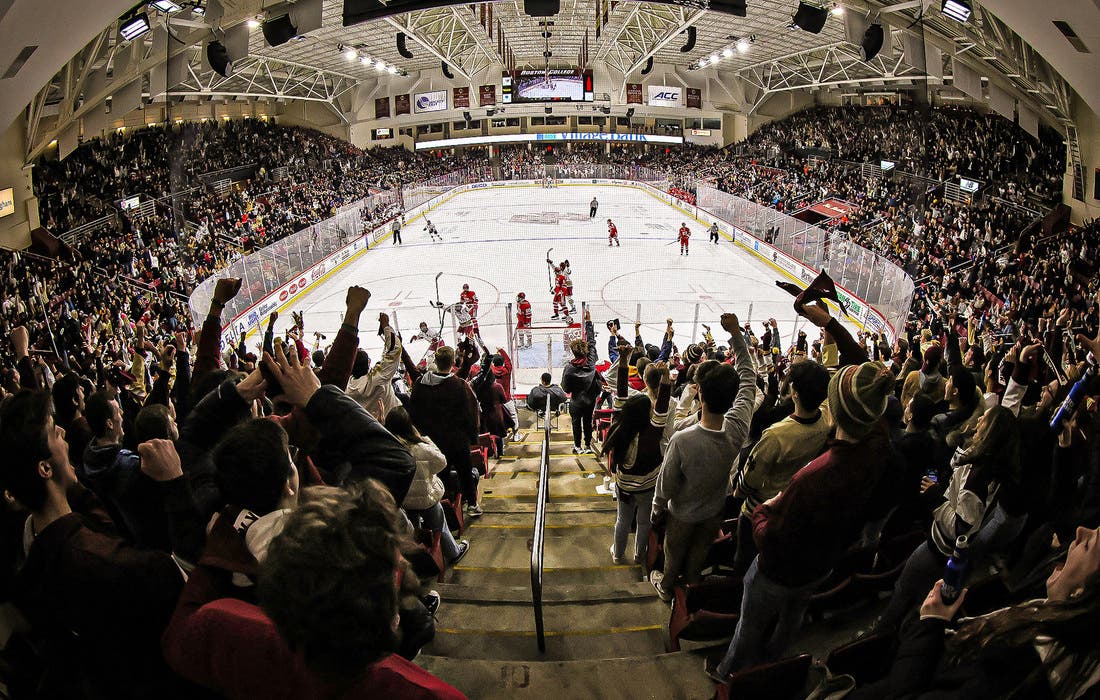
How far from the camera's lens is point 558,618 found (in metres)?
3.46

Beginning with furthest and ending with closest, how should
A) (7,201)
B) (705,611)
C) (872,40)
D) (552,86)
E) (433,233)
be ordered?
(552,86)
(433,233)
(7,201)
(872,40)
(705,611)

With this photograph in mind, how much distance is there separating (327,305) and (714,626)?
60.6 ft

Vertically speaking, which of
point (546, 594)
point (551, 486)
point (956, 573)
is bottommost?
point (551, 486)

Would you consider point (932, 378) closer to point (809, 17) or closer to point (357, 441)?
point (357, 441)

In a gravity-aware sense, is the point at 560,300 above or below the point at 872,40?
below

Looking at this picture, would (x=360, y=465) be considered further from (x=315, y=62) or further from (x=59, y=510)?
(x=315, y=62)

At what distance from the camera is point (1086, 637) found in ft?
4.51

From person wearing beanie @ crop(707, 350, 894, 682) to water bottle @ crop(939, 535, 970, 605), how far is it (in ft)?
1.20

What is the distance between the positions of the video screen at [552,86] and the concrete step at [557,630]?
38657 mm

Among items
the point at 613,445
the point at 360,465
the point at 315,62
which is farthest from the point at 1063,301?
the point at 315,62

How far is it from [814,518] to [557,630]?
5.09ft

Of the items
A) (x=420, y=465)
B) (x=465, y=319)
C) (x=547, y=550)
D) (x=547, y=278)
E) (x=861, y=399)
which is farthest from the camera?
(x=547, y=278)

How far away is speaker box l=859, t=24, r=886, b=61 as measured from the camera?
13.6 meters

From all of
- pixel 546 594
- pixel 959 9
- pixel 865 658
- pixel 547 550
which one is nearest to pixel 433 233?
pixel 959 9
